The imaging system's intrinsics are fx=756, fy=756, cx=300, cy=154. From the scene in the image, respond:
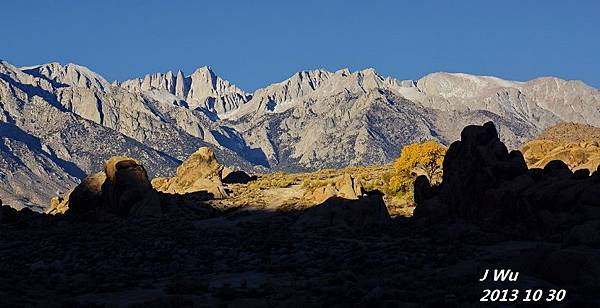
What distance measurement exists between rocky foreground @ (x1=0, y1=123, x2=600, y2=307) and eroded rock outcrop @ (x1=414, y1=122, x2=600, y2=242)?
103 mm

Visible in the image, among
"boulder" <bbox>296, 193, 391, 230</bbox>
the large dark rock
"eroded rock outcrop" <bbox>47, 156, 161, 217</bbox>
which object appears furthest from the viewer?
the large dark rock

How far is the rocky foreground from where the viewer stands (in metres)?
27.1

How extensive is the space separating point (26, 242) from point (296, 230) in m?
19.3

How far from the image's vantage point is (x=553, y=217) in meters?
43.1

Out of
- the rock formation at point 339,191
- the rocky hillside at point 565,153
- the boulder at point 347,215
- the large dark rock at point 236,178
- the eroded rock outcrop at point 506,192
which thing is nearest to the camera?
the eroded rock outcrop at point 506,192

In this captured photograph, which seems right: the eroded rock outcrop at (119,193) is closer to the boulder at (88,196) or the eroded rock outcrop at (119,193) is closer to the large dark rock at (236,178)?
the boulder at (88,196)

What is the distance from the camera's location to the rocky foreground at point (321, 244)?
27062mm

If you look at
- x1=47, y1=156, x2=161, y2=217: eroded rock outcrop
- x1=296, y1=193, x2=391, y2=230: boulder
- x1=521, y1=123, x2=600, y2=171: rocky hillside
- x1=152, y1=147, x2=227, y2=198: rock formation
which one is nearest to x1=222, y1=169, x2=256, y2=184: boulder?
x1=152, y1=147, x2=227, y2=198: rock formation

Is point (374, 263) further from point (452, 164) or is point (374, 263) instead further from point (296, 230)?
point (452, 164)

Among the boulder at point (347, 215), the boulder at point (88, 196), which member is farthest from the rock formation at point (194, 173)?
the boulder at point (347, 215)

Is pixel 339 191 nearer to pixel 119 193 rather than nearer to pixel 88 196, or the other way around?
pixel 119 193

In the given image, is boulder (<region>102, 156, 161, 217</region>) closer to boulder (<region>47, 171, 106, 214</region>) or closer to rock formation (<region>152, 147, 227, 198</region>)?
boulder (<region>47, 171, 106, 214</region>)

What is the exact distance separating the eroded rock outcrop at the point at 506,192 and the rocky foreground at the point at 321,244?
10 cm

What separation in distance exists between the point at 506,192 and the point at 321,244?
12428mm
